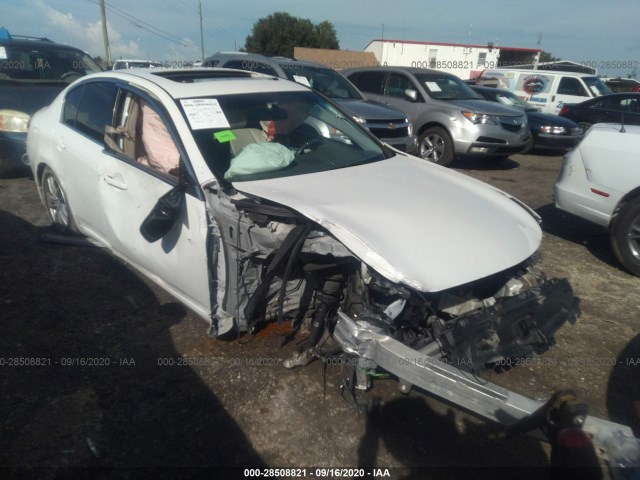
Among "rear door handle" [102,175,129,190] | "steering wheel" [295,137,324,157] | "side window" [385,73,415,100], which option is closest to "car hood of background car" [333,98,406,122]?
"side window" [385,73,415,100]

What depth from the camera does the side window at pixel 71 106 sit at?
4.02 m

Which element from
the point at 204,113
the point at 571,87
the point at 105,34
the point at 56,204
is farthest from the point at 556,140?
the point at 105,34

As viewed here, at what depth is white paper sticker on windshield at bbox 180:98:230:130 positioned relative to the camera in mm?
3027

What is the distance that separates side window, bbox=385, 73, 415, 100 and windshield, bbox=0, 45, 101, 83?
5.35 metres

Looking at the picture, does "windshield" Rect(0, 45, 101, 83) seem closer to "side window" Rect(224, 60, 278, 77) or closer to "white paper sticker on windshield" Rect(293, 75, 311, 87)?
"side window" Rect(224, 60, 278, 77)

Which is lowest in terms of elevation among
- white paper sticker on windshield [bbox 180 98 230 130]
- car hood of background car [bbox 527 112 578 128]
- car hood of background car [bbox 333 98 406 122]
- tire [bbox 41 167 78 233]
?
tire [bbox 41 167 78 233]

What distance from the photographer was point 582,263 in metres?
4.53

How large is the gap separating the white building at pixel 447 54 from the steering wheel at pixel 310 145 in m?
35.8

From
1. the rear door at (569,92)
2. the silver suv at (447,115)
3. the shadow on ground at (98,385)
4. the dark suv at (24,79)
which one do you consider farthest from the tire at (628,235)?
the rear door at (569,92)

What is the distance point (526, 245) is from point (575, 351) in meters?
1.10

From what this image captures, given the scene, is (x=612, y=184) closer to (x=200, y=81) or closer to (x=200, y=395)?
(x=200, y=81)

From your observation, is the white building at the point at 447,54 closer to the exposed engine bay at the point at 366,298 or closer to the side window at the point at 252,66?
the side window at the point at 252,66

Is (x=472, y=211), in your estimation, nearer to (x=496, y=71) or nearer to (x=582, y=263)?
(x=582, y=263)

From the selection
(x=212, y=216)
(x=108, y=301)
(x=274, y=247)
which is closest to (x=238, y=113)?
(x=212, y=216)
